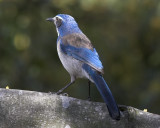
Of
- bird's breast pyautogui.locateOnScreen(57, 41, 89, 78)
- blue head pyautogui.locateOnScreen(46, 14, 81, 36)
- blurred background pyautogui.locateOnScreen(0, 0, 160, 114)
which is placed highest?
blue head pyautogui.locateOnScreen(46, 14, 81, 36)

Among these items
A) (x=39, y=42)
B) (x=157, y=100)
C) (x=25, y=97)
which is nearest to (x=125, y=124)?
(x=25, y=97)

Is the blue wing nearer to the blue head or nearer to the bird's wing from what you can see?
the bird's wing

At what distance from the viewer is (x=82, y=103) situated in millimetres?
3932

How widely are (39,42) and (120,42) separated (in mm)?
1414

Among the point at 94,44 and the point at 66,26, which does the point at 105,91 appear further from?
the point at 94,44

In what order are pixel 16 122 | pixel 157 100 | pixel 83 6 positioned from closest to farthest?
pixel 16 122, pixel 157 100, pixel 83 6

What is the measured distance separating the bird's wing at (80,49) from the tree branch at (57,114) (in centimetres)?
91

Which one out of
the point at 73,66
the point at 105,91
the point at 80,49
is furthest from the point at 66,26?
the point at 105,91

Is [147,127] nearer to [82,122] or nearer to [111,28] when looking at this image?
[82,122]

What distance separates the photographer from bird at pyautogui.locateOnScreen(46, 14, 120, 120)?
4734mm

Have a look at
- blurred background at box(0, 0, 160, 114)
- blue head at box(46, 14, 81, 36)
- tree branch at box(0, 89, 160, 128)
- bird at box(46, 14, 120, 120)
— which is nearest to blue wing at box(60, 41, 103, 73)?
bird at box(46, 14, 120, 120)

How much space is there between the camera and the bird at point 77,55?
473cm

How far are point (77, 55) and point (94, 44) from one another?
3.56 m

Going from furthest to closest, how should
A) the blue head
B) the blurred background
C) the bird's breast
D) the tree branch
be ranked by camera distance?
the blurred background
the blue head
the bird's breast
the tree branch
